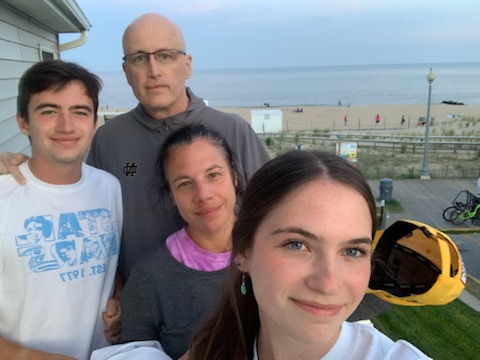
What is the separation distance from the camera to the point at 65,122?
2000 millimetres

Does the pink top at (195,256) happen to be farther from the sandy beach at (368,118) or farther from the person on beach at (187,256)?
the sandy beach at (368,118)

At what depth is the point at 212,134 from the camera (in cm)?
205

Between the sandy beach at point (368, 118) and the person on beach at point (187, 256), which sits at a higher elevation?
the person on beach at point (187, 256)

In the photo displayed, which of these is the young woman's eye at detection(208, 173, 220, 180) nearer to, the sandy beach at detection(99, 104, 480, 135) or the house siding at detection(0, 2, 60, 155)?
the house siding at detection(0, 2, 60, 155)

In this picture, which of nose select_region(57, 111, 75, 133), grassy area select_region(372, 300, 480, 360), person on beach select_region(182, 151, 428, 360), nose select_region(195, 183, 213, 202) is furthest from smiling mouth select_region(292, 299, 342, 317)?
grassy area select_region(372, 300, 480, 360)

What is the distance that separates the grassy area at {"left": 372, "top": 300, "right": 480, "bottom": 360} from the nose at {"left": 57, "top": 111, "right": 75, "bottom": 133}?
402 cm

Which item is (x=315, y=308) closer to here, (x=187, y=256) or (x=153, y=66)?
(x=187, y=256)

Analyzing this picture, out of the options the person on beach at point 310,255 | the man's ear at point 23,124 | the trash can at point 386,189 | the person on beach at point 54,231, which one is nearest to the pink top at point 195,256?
the person on beach at point 310,255

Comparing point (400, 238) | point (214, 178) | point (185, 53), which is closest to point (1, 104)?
point (185, 53)

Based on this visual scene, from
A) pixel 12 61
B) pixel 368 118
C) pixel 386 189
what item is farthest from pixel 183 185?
pixel 368 118

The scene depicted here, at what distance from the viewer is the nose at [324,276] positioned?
113cm

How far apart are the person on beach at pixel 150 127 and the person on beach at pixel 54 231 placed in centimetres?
31

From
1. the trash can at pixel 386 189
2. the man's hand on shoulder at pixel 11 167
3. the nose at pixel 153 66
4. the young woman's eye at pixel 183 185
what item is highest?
the nose at pixel 153 66

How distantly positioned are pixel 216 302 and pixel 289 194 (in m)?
0.72
